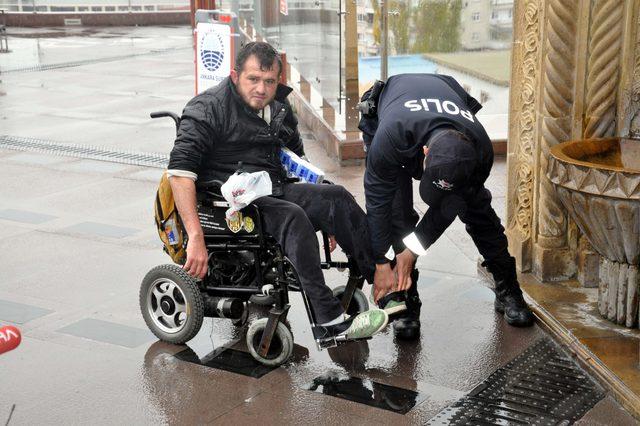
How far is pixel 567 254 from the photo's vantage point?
5516 mm

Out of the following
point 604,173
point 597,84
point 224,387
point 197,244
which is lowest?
point 224,387

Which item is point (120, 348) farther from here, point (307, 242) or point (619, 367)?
point (619, 367)

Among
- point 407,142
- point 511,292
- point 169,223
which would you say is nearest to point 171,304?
point 169,223

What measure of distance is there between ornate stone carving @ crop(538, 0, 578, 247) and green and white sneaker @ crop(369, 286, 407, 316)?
109 cm

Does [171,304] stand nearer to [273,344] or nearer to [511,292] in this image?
[273,344]

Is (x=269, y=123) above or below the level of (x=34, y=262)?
above

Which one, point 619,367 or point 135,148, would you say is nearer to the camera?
point 619,367

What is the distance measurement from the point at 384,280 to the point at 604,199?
1078 millimetres

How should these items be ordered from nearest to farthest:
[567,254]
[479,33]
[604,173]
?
1. [604,173]
2. [567,254]
3. [479,33]

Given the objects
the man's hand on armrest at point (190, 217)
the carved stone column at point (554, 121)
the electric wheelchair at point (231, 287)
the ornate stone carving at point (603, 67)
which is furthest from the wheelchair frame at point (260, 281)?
the ornate stone carving at point (603, 67)

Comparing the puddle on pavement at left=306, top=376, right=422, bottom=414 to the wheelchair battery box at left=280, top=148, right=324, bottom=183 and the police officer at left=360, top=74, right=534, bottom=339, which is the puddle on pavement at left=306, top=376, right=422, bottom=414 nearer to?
the police officer at left=360, top=74, right=534, bottom=339

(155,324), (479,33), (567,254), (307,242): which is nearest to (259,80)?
(307,242)

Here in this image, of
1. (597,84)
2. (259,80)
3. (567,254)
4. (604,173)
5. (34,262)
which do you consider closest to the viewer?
(604,173)

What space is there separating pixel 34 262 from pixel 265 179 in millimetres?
2339
